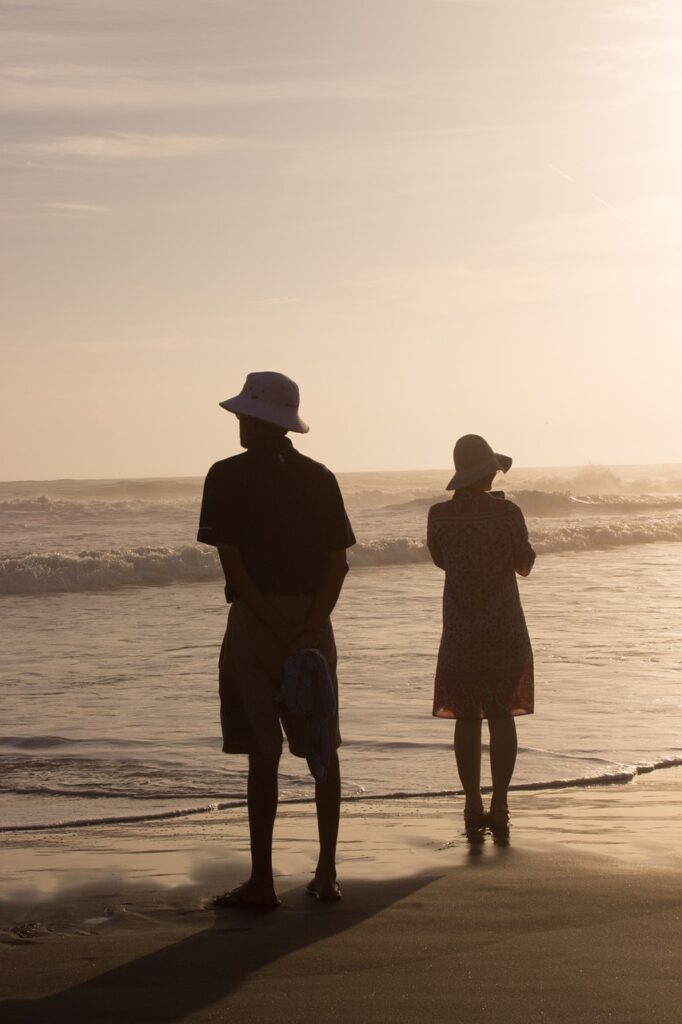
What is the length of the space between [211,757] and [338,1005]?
13.2ft

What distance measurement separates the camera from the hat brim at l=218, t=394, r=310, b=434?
4.00 metres

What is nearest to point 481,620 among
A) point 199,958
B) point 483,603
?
point 483,603

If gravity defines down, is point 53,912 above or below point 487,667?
below

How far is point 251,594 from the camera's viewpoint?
3.89 m

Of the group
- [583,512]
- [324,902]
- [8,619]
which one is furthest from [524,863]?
[583,512]

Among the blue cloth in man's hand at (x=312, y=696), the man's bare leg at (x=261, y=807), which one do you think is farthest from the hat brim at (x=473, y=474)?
the man's bare leg at (x=261, y=807)

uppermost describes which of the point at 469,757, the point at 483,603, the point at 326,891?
the point at 483,603

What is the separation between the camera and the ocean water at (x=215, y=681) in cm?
632

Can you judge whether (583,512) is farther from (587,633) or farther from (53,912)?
(53,912)

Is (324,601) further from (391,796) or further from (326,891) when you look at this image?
(391,796)

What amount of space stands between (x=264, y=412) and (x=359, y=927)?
1.51 metres

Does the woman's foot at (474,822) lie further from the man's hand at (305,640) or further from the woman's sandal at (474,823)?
the man's hand at (305,640)

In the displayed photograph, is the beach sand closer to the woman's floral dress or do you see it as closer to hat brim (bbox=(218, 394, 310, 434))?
the woman's floral dress

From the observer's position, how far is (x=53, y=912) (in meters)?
3.81
